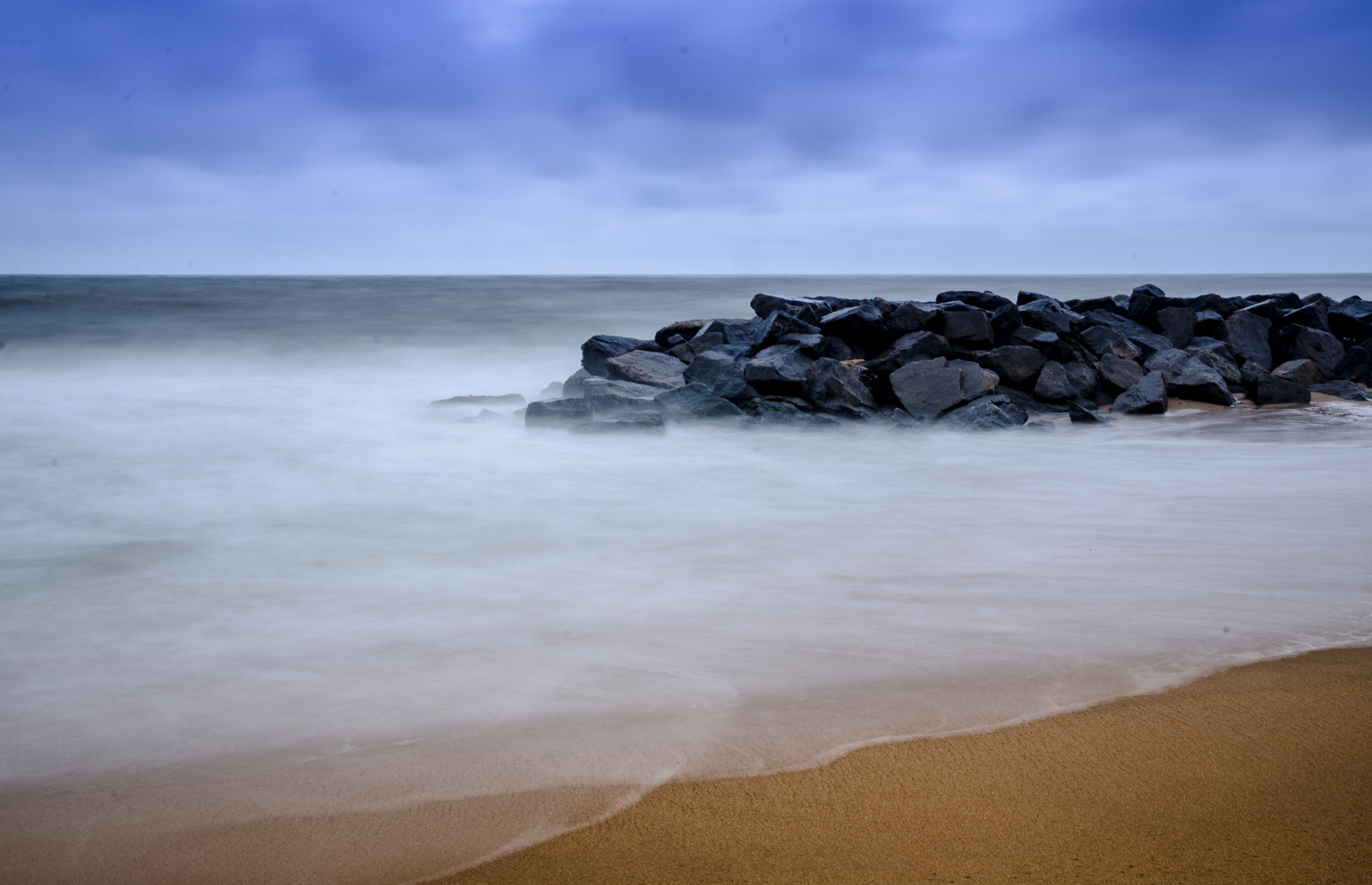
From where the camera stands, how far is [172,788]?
6.27 feet

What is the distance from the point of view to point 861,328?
27.8 feet

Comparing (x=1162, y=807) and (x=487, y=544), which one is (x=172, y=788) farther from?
(x=487, y=544)

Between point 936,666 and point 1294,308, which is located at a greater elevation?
point 1294,308

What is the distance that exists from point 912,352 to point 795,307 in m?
1.72

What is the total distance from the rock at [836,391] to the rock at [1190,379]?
2781 millimetres

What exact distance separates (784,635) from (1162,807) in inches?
48.6

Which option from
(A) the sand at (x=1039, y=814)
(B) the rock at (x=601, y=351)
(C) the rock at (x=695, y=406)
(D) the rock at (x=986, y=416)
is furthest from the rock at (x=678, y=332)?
(A) the sand at (x=1039, y=814)

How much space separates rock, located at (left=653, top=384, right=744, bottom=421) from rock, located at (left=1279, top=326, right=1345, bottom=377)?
6272 mm

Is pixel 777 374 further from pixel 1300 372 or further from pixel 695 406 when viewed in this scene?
pixel 1300 372

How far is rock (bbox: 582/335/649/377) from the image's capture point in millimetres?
9500

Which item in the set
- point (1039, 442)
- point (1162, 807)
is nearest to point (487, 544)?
point (1162, 807)

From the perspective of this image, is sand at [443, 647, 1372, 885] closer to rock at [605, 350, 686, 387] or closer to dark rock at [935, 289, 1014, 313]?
rock at [605, 350, 686, 387]

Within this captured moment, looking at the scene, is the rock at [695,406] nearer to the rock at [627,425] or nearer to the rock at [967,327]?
the rock at [627,425]

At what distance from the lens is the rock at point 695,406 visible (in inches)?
293
